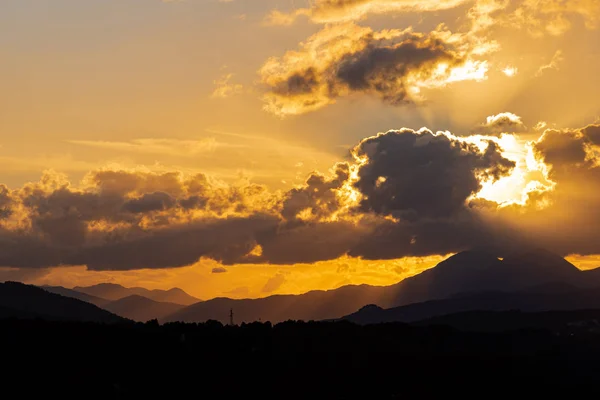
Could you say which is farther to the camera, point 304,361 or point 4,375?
point 304,361

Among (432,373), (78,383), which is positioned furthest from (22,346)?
(432,373)

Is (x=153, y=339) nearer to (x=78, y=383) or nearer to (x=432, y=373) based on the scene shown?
(x=78, y=383)

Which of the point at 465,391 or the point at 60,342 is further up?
the point at 60,342

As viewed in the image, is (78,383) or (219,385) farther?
(219,385)

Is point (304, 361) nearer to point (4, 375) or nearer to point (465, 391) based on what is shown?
point (465, 391)

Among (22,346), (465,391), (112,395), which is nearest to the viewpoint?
(112,395)

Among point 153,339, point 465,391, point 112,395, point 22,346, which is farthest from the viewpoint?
point 465,391

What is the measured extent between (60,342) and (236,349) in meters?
39.5

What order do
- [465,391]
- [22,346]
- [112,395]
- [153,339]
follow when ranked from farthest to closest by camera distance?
[465,391] < [153,339] < [22,346] < [112,395]

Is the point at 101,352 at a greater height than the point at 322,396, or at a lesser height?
greater

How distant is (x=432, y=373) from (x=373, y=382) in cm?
2270

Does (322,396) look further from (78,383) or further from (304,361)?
(78,383)

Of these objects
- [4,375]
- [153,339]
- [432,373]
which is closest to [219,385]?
[153,339]

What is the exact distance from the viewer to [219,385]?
522 ft
